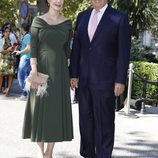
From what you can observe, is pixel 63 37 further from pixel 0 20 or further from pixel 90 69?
pixel 0 20

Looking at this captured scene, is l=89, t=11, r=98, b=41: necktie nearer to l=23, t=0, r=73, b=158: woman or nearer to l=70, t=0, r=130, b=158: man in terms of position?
l=70, t=0, r=130, b=158: man

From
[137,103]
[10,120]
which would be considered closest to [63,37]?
[10,120]

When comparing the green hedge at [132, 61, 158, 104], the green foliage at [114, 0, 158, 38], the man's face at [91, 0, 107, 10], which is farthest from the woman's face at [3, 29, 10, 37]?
the green foliage at [114, 0, 158, 38]

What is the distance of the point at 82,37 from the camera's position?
4797 millimetres

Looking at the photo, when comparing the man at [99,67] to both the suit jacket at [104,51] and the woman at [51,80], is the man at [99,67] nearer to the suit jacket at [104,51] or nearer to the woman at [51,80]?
the suit jacket at [104,51]

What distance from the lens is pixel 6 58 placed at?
10883mm

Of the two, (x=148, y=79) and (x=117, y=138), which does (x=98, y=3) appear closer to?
(x=117, y=138)

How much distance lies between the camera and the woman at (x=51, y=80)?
Answer: 15.4ft

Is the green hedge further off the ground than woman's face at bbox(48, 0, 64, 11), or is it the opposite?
woman's face at bbox(48, 0, 64, 11)

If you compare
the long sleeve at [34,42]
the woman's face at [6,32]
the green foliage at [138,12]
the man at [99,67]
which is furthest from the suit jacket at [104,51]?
the green foliage at [138,12]

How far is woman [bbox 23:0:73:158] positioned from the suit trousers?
0.17 metres

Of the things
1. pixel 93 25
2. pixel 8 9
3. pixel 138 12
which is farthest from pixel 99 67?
pixel 8 9

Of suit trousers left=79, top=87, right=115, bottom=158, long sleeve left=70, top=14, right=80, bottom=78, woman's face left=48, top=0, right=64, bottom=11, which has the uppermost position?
woman's face left=48, top=0, right=64, bottom=11

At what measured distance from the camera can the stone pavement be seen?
5.85 m
